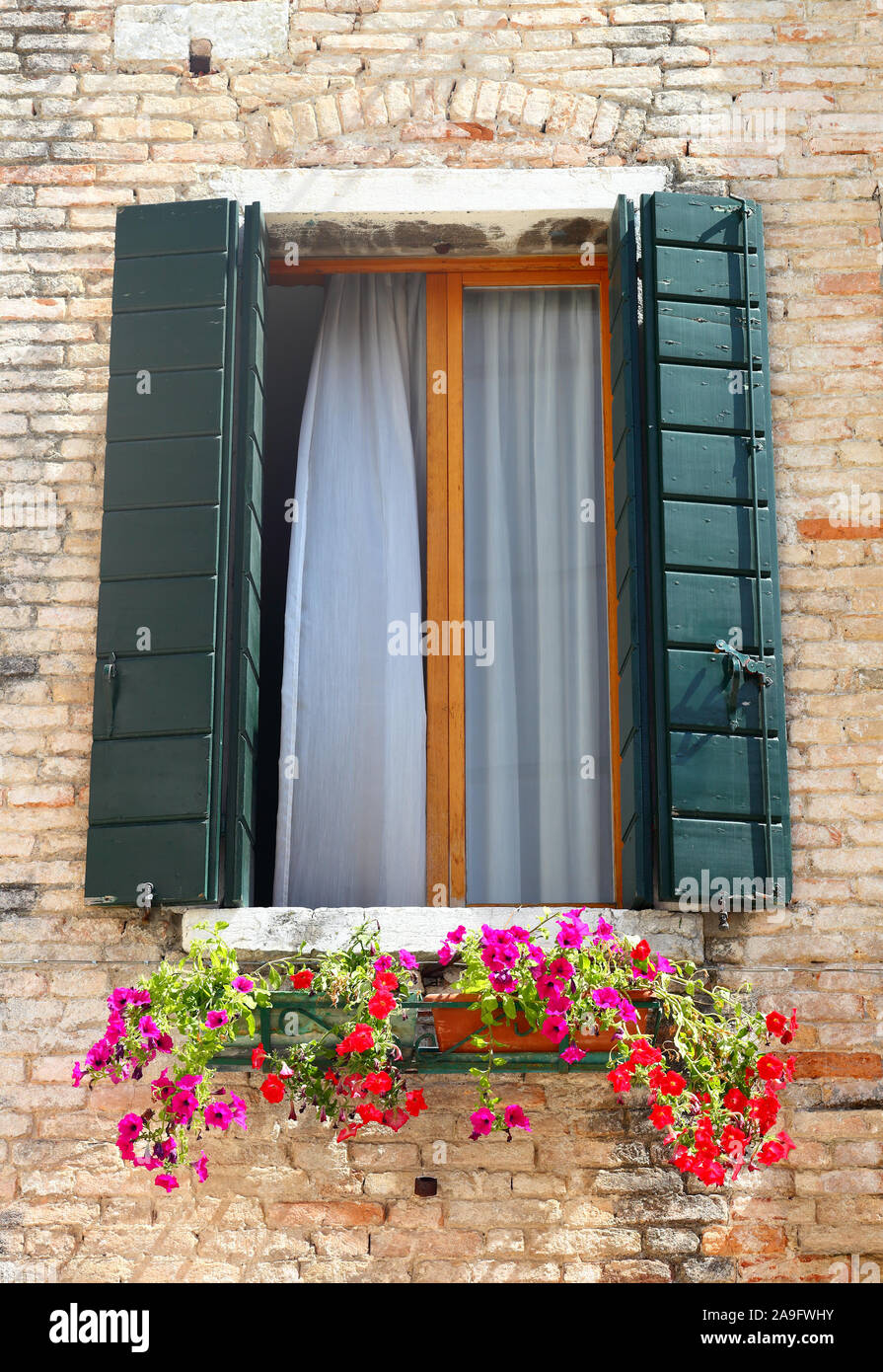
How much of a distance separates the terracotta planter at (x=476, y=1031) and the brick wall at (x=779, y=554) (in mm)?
251

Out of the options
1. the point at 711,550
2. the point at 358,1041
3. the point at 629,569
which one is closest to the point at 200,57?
the point at 629,569

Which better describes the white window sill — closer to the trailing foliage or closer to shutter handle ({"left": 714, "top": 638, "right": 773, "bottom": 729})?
the trailing foliage

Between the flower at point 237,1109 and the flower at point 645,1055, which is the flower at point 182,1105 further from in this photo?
the flower at point 645,1055

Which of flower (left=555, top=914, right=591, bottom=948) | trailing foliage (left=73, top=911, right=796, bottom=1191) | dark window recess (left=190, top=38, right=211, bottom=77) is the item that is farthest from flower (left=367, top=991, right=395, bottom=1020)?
dark window recess (left=190, top=38, right=211, bottom=77)

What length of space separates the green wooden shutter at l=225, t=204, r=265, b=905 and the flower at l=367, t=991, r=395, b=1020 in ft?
1.95

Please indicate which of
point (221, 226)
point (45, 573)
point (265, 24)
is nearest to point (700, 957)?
point (45, 573)

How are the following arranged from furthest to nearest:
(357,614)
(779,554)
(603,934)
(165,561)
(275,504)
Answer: (275,504), (357,614), (779,554), (165,561), (603,934)

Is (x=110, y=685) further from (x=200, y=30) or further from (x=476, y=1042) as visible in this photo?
(x=200, y=30)

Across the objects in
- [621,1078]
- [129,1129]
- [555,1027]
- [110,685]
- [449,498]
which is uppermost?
[449,498]

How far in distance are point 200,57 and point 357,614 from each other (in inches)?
65.7

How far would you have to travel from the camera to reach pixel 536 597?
4250mm

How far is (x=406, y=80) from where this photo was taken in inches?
171

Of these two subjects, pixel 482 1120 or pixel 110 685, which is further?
pixel 110 685

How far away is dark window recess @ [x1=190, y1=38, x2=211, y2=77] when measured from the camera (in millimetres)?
4371
